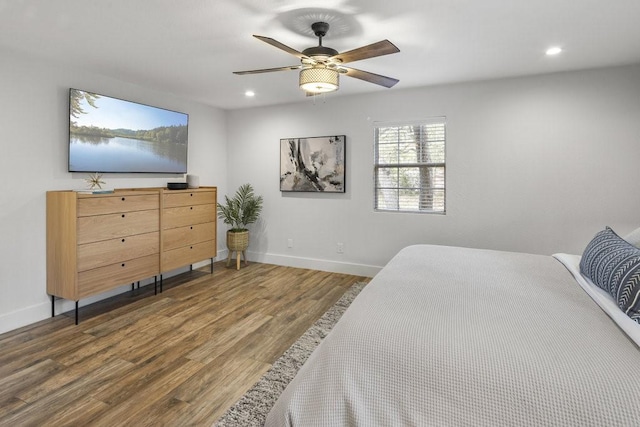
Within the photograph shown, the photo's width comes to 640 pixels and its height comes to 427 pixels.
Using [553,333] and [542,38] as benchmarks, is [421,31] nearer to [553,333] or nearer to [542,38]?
[542,38]

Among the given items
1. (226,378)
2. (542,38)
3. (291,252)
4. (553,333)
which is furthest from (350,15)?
(291,252)

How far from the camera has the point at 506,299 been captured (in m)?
1.62

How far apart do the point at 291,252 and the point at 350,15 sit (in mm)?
3308

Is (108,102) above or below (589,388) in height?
above

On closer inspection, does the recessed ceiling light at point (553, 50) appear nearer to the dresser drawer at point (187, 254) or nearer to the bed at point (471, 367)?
the bed at point (471, 367)

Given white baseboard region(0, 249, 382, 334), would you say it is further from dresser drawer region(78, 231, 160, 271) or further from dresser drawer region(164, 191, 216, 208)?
dresser drawer region(164, 191, 216, 208)

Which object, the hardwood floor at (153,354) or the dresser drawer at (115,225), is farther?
the dresser drawer at (115,225)

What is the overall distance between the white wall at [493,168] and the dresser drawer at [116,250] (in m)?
1.82

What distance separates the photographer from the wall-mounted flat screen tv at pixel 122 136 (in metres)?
3.22

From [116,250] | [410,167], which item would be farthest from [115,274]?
[410,167]

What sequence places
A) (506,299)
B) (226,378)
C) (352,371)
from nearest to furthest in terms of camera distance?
(352,371) → (506,299) → (226,378)

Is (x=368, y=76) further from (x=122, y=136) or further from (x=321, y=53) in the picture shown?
(x=122, y=136)

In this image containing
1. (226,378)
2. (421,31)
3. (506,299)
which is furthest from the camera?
(421,31)

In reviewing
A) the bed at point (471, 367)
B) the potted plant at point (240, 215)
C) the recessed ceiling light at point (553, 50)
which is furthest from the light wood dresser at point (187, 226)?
the recessed ceiling light at point (553, 50)
